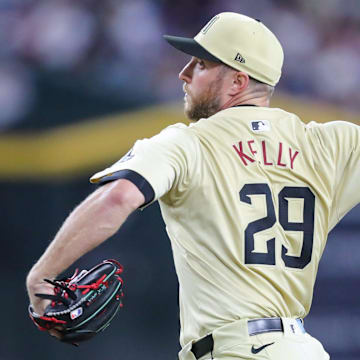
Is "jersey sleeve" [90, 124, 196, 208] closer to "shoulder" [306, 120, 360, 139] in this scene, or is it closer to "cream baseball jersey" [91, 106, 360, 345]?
"cream baseball jersey" [91, 106, 360, 345]

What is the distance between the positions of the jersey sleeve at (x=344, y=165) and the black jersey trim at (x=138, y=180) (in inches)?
37.0

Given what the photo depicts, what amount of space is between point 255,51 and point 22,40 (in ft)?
12.6

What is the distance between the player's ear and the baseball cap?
0.02 meters

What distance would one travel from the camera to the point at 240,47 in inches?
135

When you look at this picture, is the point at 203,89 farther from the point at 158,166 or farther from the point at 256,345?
the point at 256,345

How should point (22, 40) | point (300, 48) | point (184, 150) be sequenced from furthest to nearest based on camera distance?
1. point (300, 48)
2. point (22, 40)
3. point (184, 150)

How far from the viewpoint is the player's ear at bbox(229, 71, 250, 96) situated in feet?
11.3

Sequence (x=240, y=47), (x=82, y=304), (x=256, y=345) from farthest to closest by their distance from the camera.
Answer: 1. (x=240, y=47)
2. (x=256, y=345)
3. (x=82, y=304)

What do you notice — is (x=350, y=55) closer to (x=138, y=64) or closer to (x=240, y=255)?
(x=138, y=64)

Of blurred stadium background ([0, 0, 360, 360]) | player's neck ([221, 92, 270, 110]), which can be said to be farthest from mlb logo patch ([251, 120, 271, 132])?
blurred stadium background ([0, 0, 360, 360])

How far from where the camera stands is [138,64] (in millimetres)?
6777

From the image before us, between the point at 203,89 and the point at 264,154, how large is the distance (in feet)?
1.38

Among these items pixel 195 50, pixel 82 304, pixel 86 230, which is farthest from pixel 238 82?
pixel 82 304

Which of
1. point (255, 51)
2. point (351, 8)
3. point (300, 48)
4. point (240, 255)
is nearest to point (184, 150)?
point (240, 255)
